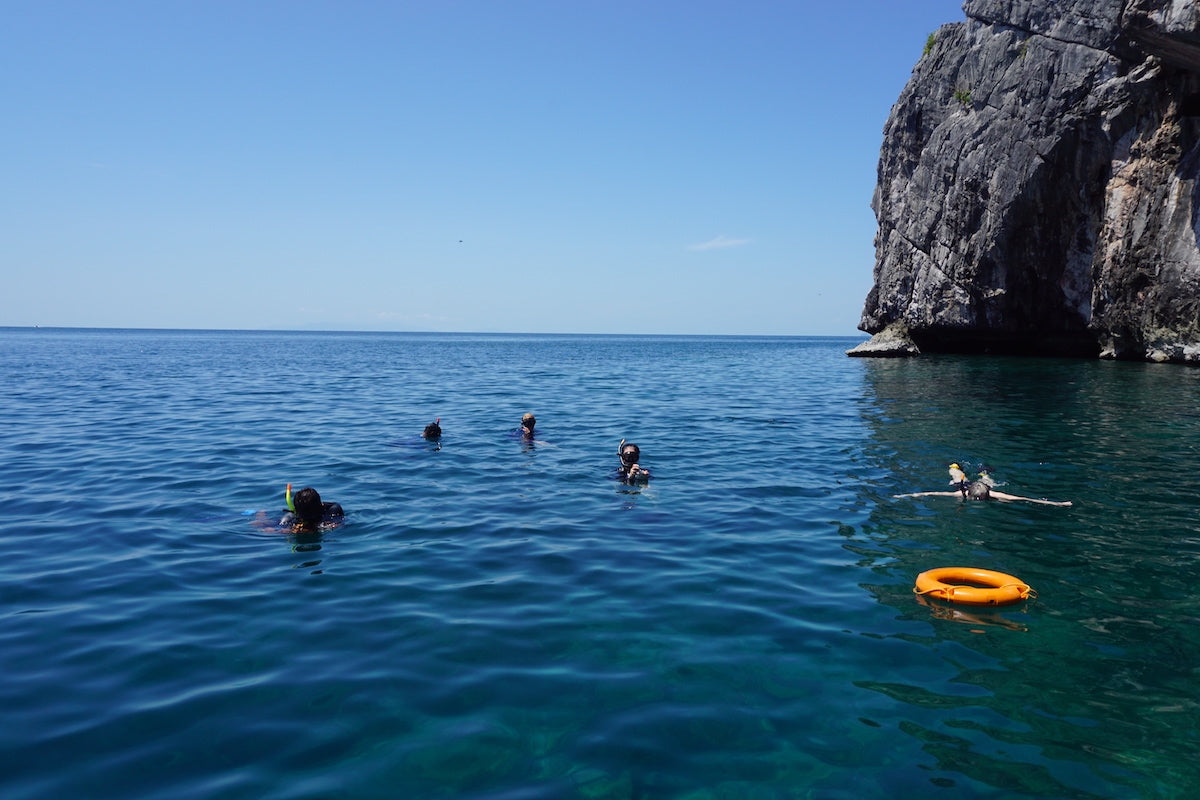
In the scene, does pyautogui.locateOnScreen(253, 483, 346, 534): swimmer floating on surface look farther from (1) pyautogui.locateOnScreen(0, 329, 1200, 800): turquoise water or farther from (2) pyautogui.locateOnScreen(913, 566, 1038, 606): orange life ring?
(2) pyautogui.locateOnScreen(913, 566, 1038, 606): orange life ring

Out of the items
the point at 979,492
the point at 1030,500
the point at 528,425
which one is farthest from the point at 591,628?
the point at 528,425

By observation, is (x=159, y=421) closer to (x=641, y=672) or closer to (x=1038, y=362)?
(x=641, y=672)

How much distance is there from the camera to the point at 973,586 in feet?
28.0

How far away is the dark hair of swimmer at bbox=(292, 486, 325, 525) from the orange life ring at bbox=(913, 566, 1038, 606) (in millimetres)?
7912

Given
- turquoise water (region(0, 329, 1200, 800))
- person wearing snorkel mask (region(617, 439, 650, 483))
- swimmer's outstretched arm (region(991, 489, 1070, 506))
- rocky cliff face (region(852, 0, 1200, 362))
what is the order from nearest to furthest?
1. turquoise water (region(0, 329, 1200, 800))
2. swimmer's outstretched arm (region(991, 489, 1070, 506))
3. person wearing snorkel mask (region(617, 439, 650, 483))
4. rocky cliff face (region(852, 0, 1200, 362))

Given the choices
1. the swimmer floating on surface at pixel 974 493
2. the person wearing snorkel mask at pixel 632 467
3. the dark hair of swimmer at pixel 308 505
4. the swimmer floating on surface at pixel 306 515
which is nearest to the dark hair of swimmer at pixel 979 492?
the swimmer floating on surface at pixel 974 493

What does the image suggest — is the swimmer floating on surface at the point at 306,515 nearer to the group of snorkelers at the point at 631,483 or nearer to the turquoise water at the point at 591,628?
the group of snorkelers at the point at 631,483

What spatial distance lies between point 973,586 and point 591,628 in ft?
15.3

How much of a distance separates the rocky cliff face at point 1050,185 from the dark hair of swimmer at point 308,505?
3474 cm

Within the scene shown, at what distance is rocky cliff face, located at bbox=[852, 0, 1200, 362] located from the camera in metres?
35.1

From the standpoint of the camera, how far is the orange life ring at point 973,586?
772 cm

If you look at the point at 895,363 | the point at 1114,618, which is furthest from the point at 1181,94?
the point at 1114,618

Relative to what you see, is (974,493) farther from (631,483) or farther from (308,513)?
(308,513)

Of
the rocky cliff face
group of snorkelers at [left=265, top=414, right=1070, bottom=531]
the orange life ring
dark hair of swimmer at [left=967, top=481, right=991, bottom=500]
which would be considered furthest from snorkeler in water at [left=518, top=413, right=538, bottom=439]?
the rocky cliff face
